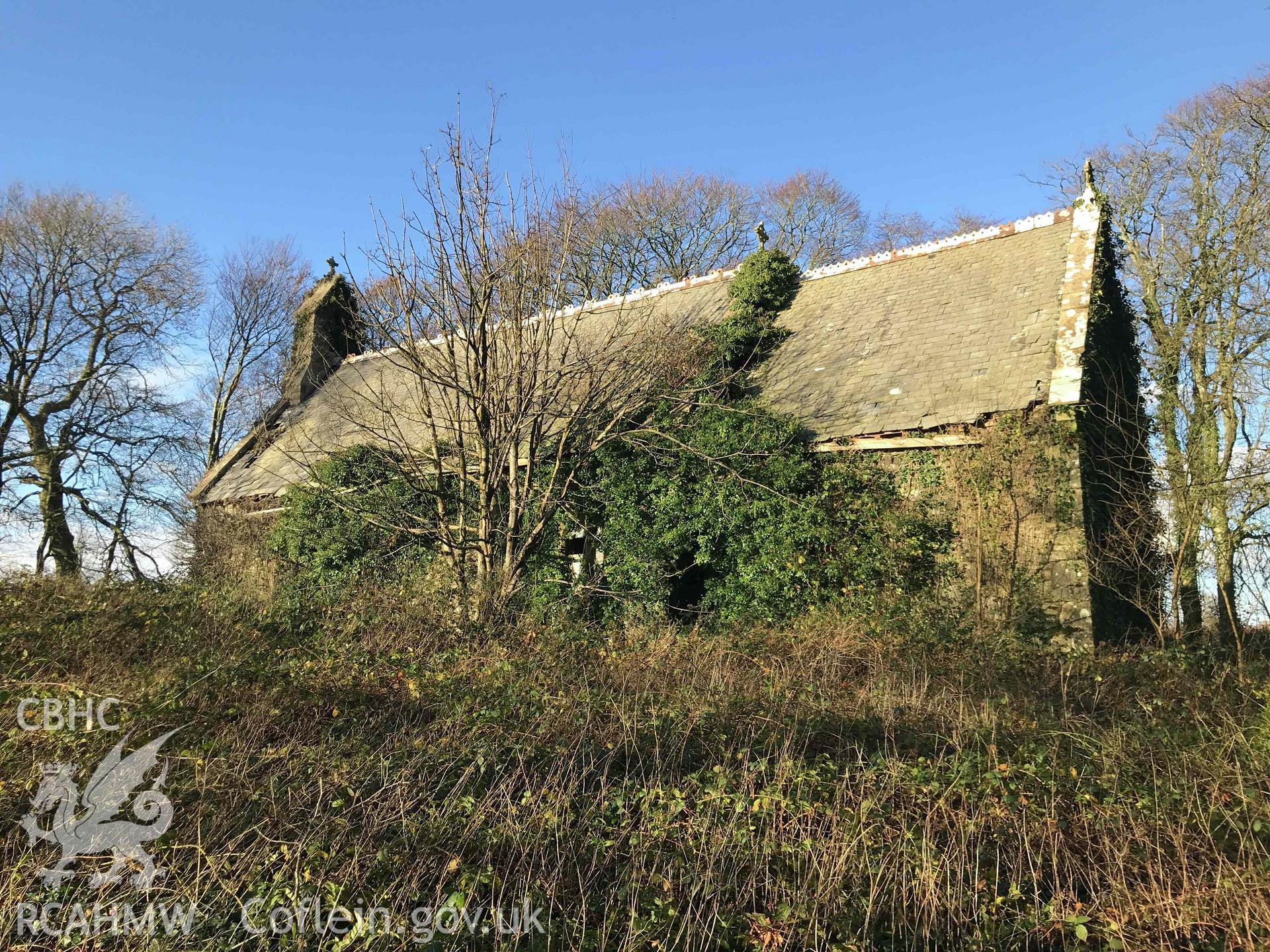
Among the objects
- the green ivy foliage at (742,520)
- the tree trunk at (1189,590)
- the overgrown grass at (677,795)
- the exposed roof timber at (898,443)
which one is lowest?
the overgrown grass at (677,795)

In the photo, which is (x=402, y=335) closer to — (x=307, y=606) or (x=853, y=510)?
(x=307, y=606)

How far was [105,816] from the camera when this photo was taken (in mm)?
4215

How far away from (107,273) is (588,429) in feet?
56.3

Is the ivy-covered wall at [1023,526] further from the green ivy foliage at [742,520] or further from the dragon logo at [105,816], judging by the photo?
the dragon logo at [105,816]

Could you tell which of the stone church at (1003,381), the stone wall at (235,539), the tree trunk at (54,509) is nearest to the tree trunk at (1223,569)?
the stone church at (1003,381)

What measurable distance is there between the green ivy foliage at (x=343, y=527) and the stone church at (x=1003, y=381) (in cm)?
70

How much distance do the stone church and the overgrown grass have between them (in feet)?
9.98

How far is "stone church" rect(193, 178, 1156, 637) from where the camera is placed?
403 inches

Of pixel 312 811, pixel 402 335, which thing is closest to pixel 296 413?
pixel 402 335

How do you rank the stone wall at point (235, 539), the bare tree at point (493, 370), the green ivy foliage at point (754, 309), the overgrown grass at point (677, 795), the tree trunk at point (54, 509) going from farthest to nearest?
the tree trunk at point (54, 509) → the green ivy foliage at point (754, 309) → the stone wall at point (235, 539) → the bare tree at point (493, 370) → the overgrown grass at point (677, 795)

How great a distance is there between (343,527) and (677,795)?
1201 centimetres

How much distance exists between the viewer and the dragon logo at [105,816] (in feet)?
Answer: 12.6

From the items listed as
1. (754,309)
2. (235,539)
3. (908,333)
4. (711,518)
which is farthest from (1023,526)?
(235,539)

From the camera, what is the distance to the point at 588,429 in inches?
410
